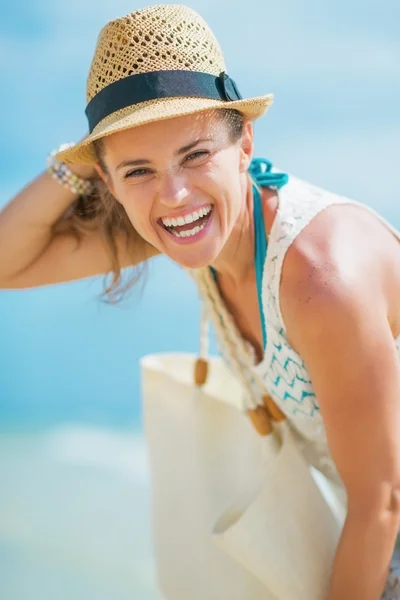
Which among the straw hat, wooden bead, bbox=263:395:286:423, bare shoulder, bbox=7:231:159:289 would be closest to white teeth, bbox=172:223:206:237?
the straw hat

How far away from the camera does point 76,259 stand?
2.45m

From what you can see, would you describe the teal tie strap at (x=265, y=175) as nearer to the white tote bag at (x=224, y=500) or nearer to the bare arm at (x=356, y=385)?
the bare arm at (x=356, y=385)

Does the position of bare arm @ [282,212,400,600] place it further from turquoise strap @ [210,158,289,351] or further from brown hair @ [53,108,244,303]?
brown hair @ [53,108,244,303]

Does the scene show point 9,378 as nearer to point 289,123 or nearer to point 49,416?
point 49,416

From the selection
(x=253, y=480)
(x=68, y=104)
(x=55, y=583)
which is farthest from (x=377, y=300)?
(x=68, y=104)

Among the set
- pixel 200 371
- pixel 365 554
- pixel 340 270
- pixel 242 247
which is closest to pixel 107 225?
pixel 242 247

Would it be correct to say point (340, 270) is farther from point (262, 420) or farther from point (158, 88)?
point (262, 420)

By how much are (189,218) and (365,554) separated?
2.82ft

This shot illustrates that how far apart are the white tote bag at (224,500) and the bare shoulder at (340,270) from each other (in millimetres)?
484

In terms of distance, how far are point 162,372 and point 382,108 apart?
11.2ft

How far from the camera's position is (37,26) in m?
5.48

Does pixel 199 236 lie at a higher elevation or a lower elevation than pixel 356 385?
higher

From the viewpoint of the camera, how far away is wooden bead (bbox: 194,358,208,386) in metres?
2.56

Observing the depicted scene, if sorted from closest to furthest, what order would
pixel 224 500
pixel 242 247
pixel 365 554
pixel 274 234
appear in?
pixel 365 554, pixel 274 234, pixel 242 247, pixel 224 500
